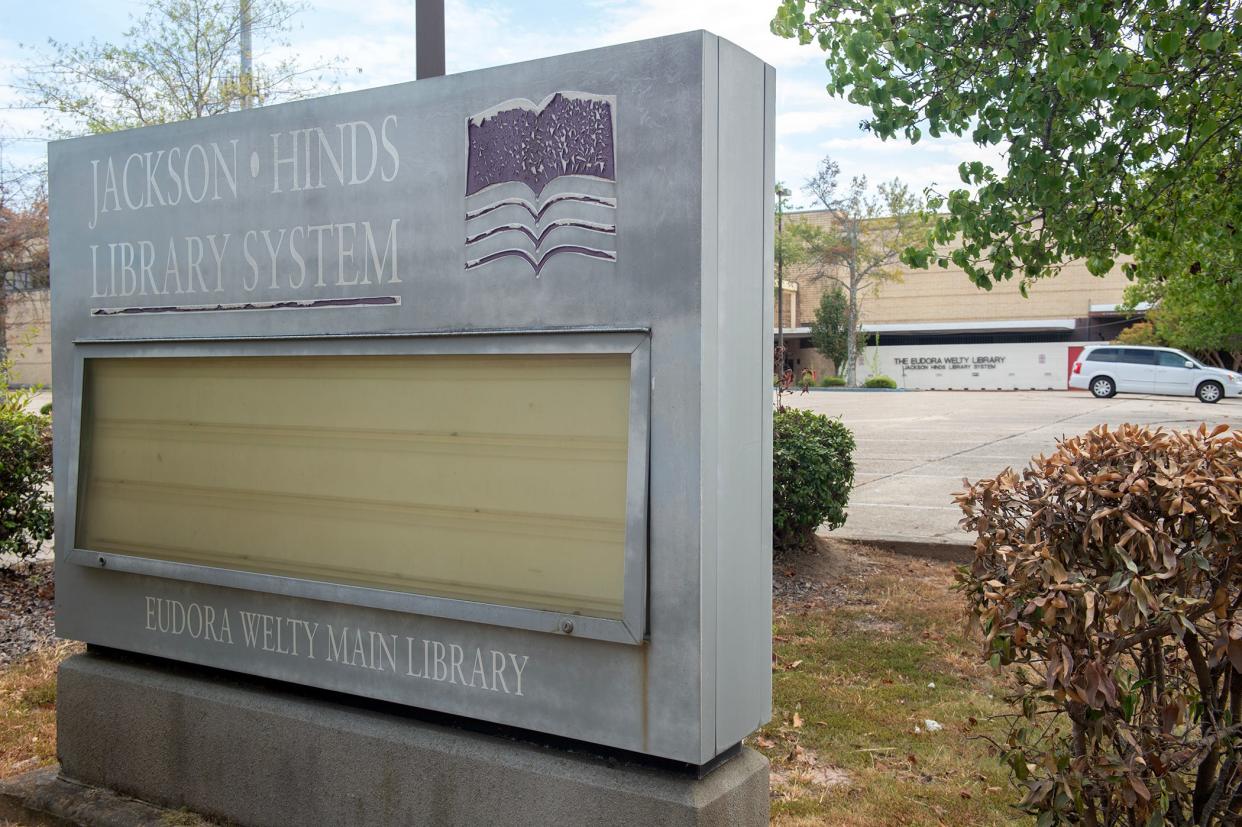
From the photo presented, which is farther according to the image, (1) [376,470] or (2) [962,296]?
(2) [962,296]

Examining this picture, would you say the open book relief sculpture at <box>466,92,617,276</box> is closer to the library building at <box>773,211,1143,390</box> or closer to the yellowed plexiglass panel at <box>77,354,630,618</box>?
the yellowed plexiglass panel at <box>77,354,630,618</box>

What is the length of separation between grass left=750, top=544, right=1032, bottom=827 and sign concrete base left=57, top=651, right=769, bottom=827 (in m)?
1.07

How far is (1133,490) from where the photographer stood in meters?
2.55

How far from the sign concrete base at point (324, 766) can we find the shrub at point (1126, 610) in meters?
0.86

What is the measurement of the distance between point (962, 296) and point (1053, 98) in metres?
58.9

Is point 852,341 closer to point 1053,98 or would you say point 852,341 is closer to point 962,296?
point 962,296

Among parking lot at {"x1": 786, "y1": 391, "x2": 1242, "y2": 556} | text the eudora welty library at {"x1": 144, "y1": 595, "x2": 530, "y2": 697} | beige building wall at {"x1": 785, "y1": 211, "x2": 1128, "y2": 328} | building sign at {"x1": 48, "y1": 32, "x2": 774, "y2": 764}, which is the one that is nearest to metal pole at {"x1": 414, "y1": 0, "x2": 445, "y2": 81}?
building sign at {"x1": 48, "y1": 32, "x2": 774, "y2": 764}

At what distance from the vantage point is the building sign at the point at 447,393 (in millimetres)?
2736

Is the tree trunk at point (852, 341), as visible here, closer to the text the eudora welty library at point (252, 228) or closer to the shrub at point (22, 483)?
the shrub at point (22, 483)

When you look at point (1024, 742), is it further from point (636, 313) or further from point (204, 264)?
point (204, 264)

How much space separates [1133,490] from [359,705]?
2.40 metres

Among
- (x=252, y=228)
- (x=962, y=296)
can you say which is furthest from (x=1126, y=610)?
(x=962, y=296)

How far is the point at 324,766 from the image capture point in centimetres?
340

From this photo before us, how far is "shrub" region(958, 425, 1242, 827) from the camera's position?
2.46 meters
